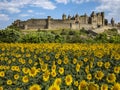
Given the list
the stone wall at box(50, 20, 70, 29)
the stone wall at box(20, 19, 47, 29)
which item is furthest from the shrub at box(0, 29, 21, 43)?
the stone wall at box(50, 20, 70, 29)

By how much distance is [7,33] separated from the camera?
5081 centimetres

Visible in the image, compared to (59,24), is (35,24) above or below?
above

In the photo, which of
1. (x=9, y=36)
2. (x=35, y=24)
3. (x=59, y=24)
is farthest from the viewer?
(x=59, y=24)

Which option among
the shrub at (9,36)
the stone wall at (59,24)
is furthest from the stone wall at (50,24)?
the shrub at (9,36)

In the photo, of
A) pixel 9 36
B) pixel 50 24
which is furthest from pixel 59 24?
pixel 9 36

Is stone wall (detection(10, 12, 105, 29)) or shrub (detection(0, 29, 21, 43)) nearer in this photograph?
shrub (detection(0, 29, 21, 43))

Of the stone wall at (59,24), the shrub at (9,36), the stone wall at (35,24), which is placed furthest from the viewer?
the stone wall at (59,24)

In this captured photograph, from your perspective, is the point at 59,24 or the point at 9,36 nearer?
the point at 9,36

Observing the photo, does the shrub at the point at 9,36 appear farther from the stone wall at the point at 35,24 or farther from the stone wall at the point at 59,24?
the stone wall at the point at 59,24

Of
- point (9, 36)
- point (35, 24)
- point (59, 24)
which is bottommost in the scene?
point (59, 24)

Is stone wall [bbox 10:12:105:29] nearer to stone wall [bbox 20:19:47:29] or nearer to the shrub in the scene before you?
stone wall [bbox 20:19:47:29]

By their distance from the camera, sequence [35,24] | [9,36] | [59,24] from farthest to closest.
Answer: [59,24] → [35,24] → [9,36]

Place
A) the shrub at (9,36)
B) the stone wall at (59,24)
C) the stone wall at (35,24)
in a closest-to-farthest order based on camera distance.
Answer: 1. the shrub at (9,36)
2. the stone wall at (35,24)
3. the stone wall at (59,24)

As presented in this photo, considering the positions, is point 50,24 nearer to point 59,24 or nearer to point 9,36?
point 59,24
